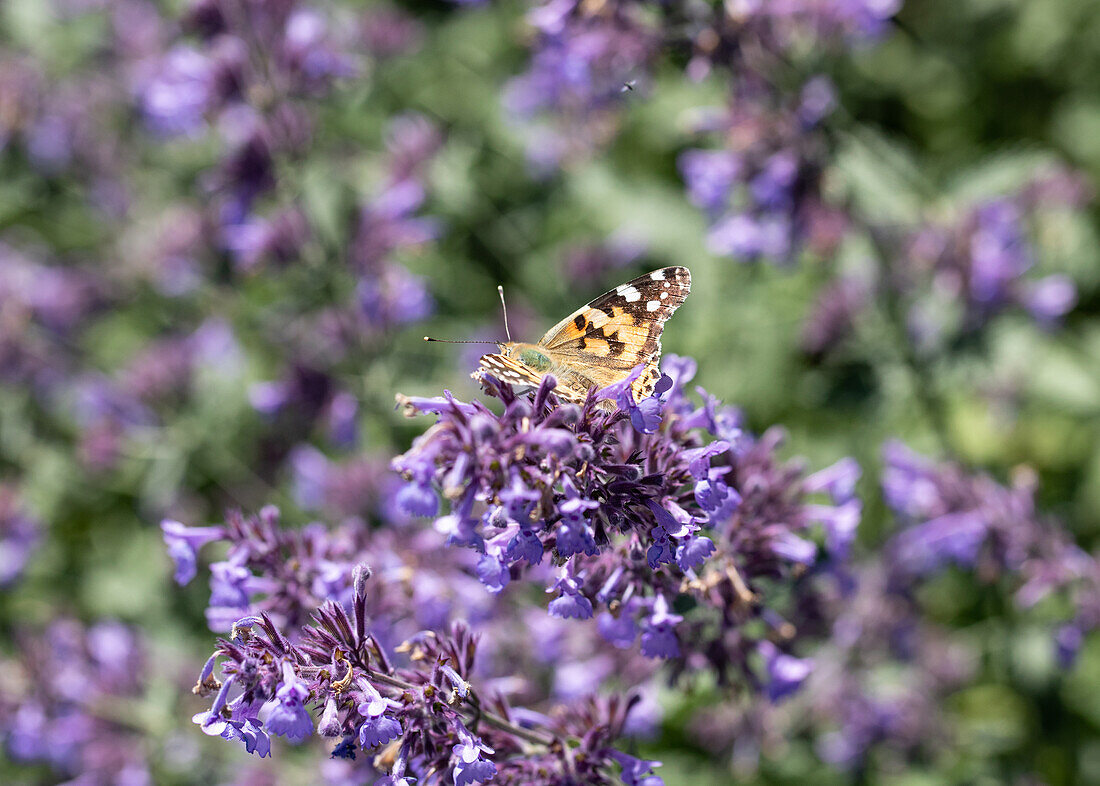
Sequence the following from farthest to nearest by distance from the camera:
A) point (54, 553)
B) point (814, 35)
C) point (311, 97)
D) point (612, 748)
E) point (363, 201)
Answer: point (54, 553)
point (363, 201)
point (311, 97)
point (814, 35)
point (612, 748)

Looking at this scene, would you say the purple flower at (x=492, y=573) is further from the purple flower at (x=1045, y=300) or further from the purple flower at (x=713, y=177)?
the purple flower at (x=1045, y=300)

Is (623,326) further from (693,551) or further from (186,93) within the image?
(186,93)

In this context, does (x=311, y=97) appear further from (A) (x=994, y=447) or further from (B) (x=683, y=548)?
(A) (x=994, y=447)

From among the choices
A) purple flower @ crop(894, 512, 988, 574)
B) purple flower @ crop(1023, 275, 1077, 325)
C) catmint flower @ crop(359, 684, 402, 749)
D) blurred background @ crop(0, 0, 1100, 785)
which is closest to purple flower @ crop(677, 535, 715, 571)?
catmint flower @ crop(359, 684, 402, 749)

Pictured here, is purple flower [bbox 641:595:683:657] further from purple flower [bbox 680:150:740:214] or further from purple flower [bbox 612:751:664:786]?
purple flower [bbox 680:150:740:214]

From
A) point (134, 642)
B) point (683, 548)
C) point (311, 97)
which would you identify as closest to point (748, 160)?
point (311, 97)

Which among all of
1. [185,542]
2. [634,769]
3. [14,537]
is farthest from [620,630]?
[14,537]

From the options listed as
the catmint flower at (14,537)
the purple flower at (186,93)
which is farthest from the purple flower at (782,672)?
the catmint flower at (14,537)
